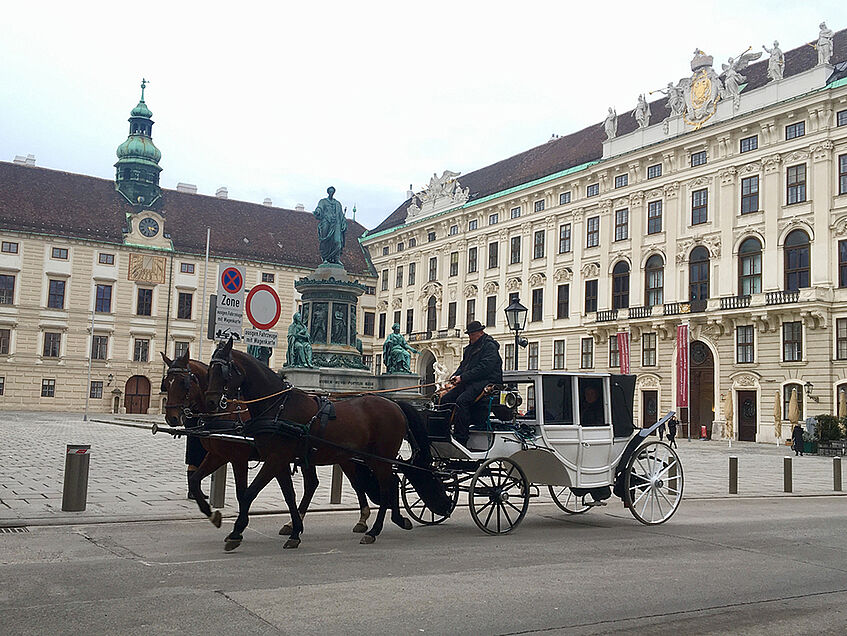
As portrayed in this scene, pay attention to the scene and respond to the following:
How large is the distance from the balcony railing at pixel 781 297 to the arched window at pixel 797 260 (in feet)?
2.16

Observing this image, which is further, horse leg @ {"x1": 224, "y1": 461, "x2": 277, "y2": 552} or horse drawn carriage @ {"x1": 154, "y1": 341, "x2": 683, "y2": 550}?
horse drawn carriage @ {"x1": 154, "y1": 341, "x2": 683, "y2": 550}

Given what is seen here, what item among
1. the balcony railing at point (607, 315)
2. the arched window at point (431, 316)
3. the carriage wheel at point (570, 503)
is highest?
the arched window at point (431, 316)

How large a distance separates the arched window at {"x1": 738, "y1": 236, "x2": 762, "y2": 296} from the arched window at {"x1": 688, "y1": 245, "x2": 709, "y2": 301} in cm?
196

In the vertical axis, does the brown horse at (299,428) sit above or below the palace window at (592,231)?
below

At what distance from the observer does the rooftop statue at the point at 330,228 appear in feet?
94.5

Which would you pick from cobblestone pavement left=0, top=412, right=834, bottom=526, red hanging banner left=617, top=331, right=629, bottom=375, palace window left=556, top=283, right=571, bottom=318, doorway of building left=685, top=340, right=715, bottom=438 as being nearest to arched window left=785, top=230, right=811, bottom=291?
doorway of building left=685, top=340, right=715, bottom=438

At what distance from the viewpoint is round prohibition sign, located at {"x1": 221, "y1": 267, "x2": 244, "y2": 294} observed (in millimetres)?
11555

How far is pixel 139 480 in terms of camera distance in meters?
14.4

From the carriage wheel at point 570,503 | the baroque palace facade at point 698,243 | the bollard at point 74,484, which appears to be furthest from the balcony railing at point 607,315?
the bollard at point 74,484

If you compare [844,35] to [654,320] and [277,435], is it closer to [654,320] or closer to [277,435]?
[654,320]

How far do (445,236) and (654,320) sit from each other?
69.9 feet

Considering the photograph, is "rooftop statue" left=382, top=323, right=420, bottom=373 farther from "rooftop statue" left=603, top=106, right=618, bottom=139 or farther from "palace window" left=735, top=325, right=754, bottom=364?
"rooftop statue" left=603, top=106, right=618, bottom=139

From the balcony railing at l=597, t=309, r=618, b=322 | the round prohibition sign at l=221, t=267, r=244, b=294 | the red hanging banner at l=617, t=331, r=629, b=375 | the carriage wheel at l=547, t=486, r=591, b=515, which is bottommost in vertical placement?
the carriage wheel at l=547, t=486, r=591, b=515

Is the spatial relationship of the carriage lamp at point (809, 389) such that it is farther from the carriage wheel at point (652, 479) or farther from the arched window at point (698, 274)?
the carriage wheel at point (652, 479)
